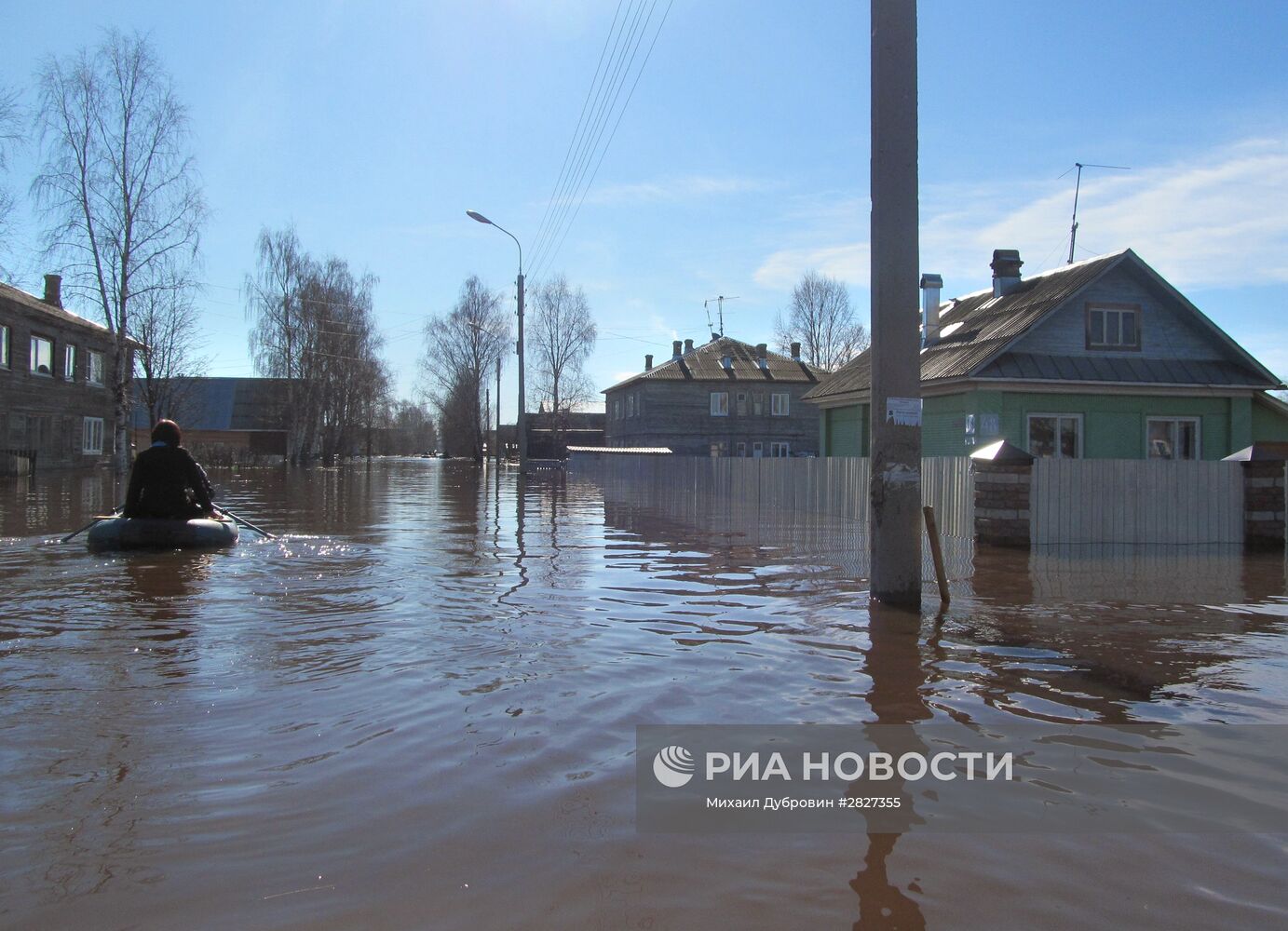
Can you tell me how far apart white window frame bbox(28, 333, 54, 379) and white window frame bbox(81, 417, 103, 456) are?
3.24 meters

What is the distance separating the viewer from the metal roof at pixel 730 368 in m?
55.0

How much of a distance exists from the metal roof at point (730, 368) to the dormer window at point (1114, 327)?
30.5 m

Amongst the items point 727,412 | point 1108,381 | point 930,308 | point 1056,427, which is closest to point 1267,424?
point 1108,381

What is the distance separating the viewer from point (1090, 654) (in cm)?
641

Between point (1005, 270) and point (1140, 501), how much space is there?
16.3 m

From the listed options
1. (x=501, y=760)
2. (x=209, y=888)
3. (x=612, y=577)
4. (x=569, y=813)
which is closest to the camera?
(x=209, y=888)

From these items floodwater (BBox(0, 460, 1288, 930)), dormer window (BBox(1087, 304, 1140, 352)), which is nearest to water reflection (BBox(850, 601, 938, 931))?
floodwater (BBox(0, 460, 1288, 930))

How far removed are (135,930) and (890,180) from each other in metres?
6.93

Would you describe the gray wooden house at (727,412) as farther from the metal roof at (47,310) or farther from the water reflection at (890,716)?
the water reflection at (890,716)

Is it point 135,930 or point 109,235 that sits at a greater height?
point 109,235

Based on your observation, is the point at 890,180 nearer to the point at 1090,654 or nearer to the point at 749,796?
the point at 1090,654

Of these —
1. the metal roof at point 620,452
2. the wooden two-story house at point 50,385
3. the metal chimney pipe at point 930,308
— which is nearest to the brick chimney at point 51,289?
the wooden two-story house at point 50,385

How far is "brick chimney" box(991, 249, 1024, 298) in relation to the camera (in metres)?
28.3

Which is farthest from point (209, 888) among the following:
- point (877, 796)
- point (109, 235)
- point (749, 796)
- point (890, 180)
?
point (109, 235)
